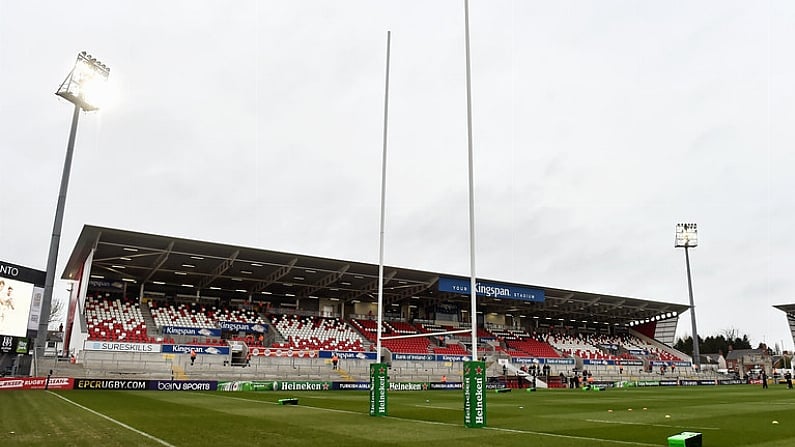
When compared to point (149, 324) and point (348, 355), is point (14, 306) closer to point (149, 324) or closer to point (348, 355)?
point (149, 324)

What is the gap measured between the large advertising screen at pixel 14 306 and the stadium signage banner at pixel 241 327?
16.1m

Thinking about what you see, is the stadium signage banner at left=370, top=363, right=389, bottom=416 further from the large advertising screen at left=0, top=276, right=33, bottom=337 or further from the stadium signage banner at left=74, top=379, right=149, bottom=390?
the large advertising screen at left=0, top=276, right=33, bottom=337

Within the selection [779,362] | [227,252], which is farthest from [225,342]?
[779,362]

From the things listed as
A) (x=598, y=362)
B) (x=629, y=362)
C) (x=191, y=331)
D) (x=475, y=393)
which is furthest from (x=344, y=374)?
(x=629, y=362)

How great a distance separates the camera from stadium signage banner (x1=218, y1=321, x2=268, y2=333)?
47750 mm

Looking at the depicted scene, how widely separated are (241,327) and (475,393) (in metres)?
38.5

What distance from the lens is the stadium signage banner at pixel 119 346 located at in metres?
36.9

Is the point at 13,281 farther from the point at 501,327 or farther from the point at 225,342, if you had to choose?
the point at 501,327

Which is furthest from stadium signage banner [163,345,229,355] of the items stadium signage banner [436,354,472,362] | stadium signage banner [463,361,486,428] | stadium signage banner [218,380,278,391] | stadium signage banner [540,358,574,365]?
stadium signage banner [540,358,574,365]

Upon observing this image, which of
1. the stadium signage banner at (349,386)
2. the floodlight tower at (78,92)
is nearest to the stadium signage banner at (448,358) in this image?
the stadium signage banner at (349,386)

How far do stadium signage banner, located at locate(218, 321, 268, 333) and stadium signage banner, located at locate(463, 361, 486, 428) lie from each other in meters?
37.5

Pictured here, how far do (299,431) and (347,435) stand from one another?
1.34 meters

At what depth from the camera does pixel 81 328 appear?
127 ft

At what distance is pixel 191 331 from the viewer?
4512 centimetres
